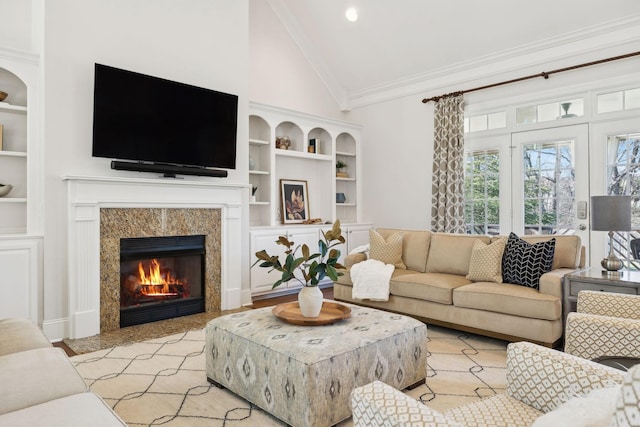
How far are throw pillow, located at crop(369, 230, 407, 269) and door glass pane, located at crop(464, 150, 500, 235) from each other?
142 centimetres

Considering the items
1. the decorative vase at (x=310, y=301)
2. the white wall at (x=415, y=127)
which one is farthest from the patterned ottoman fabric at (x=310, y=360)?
the white wall at (x=415, y=127)

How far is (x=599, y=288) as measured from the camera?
3100mm

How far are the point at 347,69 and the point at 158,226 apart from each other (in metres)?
3.79

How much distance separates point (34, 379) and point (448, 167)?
4914 millimetres

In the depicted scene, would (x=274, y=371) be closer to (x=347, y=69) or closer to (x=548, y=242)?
(x=548, y=242)

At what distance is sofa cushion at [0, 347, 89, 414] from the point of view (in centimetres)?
145

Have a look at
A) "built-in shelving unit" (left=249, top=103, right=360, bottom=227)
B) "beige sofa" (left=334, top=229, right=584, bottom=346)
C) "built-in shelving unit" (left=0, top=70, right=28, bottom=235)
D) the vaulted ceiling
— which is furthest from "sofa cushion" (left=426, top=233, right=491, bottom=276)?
"built-in shelving unit" (left=0, top=70, right=28, bottom=235)

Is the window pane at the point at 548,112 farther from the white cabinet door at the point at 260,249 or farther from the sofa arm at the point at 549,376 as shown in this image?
the sofa arm at the point at 549,376

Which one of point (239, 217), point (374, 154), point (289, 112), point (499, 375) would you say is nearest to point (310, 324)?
point (499, 375)

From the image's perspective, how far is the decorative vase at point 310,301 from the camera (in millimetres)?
2580

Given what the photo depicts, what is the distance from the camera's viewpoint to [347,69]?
6.48m

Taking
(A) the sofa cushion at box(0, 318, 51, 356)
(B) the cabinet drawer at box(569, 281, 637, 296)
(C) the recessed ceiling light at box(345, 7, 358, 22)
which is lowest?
(A) the sofa cushion at box(0, 318, 51, 356)

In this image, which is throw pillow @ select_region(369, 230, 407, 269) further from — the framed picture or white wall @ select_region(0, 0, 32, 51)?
white wall @ select_region(0, 0, 32, 51)

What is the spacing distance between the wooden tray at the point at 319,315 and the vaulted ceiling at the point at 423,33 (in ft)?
12.7
